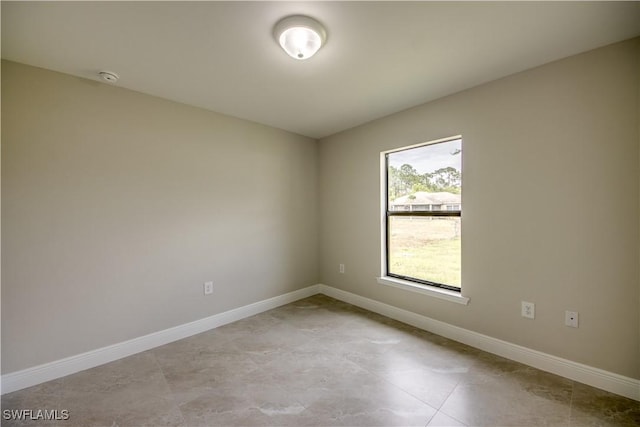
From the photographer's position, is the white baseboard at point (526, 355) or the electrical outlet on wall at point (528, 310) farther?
the electrical outlet on wall at point (528, 310)

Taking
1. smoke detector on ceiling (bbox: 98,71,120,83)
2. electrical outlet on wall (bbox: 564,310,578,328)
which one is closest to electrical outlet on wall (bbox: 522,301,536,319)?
electrical outlet on wall (bbox: 564,310,578,328)

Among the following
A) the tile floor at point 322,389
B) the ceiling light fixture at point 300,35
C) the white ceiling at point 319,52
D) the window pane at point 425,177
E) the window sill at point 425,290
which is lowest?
the tile floor at point 322,389

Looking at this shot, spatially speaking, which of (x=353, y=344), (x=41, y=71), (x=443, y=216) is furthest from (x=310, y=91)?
(x=353, y=344)

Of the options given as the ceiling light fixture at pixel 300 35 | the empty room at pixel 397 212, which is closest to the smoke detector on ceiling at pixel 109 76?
the empty room at pixel 397 212

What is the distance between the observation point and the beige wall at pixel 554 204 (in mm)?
1731

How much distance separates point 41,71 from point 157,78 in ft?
2.54

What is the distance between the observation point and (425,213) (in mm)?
2832

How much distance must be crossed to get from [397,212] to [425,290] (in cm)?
90

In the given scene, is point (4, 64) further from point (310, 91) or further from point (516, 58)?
point (516, 58)

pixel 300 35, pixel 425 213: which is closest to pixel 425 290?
pixel 425 213

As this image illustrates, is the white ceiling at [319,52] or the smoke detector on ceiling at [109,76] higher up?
the white ceiling at [319,52]

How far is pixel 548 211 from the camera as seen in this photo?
2002 millimetres

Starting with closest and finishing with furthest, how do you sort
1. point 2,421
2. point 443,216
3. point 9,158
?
point 2,421 → point 9,158 → point 443,216

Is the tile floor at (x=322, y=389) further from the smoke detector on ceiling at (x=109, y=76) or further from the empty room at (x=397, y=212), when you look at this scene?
the smoke detector on ceiling at (x=109, y=76)
